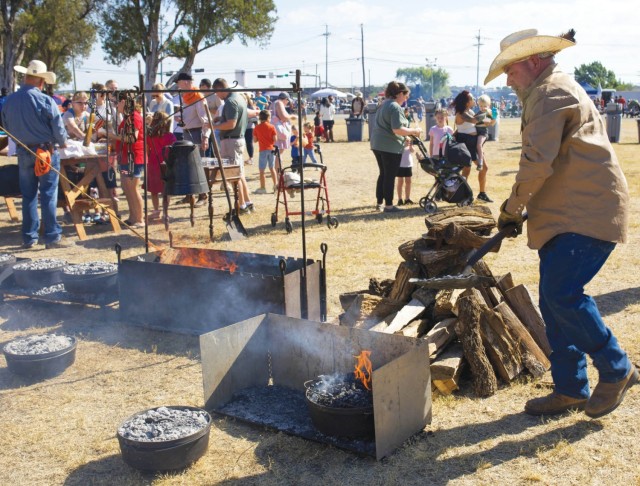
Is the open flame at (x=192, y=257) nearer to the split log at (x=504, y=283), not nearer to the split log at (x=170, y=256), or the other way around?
the split log at (x=170, y=256)

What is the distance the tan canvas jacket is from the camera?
349 cm

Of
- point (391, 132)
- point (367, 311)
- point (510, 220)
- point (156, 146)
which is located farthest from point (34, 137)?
point (510, 220)

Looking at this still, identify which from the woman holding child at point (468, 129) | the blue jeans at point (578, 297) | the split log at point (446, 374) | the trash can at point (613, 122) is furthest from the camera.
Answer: the trash can at point (613, 122)

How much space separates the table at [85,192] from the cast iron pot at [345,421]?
628 centimetres

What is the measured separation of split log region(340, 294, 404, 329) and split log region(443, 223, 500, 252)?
2.16 feet

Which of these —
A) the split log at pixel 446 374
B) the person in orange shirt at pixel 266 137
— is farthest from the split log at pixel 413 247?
the person in orange shirt at pixel 266 137

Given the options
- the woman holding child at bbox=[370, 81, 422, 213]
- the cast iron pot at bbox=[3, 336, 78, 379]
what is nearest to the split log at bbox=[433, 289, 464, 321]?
the cast iron pot at bbox=[3, 336, 78, 379]

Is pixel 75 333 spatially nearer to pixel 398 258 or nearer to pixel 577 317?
pixel 398 258

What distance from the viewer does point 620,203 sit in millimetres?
3609

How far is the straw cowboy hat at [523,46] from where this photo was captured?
3.59 m

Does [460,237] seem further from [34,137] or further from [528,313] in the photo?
[34,137]

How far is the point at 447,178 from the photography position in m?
10.6

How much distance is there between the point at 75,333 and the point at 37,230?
3.69 meters

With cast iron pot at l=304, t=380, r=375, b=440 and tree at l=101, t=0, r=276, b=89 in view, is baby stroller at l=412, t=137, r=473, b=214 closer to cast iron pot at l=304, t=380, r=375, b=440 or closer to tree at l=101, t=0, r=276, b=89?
cast iron pot at l=304, t=380, r=375, b=440
